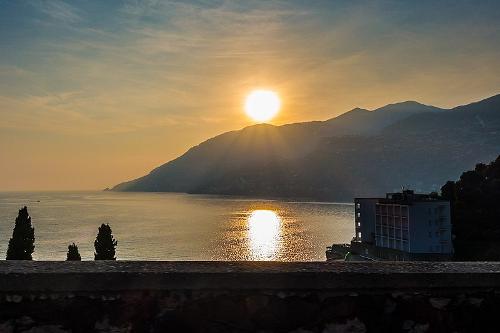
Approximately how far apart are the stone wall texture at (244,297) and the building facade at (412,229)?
216 feet

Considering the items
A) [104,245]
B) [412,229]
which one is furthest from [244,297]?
[412,229]

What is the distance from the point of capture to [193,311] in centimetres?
354

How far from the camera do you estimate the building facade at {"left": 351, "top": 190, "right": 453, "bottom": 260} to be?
65062 mm

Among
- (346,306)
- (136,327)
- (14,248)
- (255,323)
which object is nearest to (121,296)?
(136,327)

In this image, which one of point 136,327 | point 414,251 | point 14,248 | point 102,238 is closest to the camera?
point 136,327

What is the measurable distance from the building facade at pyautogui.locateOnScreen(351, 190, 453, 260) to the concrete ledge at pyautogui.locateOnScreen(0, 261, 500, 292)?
216ft

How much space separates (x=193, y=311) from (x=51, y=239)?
129 m

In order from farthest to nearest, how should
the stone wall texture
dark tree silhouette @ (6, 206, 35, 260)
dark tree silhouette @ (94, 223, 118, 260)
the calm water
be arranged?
the calm water < dark tree silhouette @ (94, 223, 118, 260) < dark tree silhouette @ (6, 206, 35, 260) < the stone wall texture

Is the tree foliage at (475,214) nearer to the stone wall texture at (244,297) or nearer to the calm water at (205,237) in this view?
the calm water at (205,237)

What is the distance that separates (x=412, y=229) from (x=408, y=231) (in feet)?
Answer: 2.20

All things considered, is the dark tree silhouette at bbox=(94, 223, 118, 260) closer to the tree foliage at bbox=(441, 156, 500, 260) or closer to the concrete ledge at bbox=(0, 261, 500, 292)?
the tree foliage at bbox=(441, 156, 500, 260)

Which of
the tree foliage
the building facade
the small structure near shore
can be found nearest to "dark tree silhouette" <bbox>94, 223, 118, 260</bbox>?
the small structure near shore

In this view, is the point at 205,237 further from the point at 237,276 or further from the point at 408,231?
the point at 237,276

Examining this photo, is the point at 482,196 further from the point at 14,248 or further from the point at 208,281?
the point at 208,281
